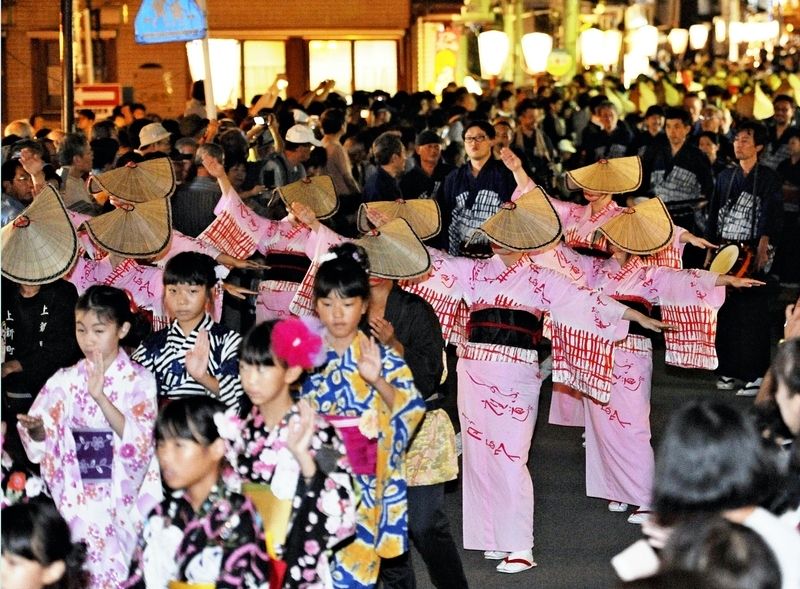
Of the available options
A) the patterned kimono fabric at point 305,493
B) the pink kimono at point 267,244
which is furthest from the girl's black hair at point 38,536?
the pink kimono at point 267,244

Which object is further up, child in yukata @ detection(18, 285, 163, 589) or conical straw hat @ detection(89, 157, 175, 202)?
conical straw hat @ detection(89, 157, 175, 202)

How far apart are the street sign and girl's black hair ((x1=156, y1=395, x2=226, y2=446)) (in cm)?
830

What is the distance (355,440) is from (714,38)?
2086 inches

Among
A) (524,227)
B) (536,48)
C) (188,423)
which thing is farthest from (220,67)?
(188,423)

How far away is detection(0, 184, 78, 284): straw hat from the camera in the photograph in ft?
21.6

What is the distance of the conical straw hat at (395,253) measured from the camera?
6.57 metres

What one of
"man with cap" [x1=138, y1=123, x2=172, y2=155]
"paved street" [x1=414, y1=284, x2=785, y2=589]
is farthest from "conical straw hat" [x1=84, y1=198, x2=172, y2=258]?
"man with cap" [x1=138, y1=123, x2=172, y2=155]

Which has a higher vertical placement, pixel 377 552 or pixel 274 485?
pixel 274 485

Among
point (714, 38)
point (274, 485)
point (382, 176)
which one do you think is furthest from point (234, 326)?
point (714, 38)

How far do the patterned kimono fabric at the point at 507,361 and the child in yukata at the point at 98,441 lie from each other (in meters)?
1.96

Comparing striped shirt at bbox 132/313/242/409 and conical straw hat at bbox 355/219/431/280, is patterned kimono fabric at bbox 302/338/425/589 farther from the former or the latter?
conical straw hat at bbox 355/219/431/280

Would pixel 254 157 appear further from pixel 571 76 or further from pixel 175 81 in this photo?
pixel 571 76

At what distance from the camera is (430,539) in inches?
248

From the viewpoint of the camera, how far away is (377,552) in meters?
5.79
